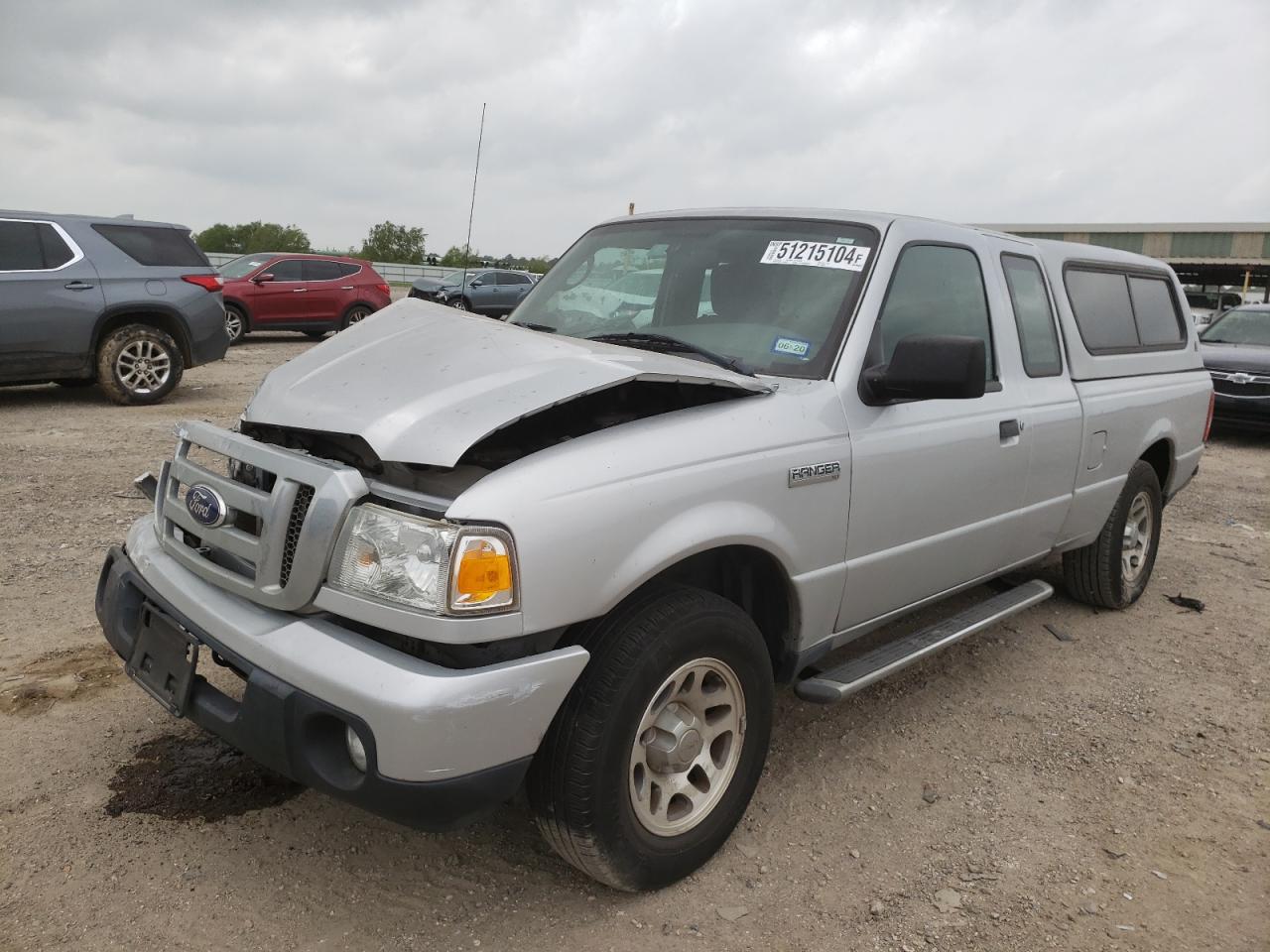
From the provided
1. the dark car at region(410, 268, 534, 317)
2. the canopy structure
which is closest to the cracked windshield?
the dark car at region(410, 268, 534, 317)

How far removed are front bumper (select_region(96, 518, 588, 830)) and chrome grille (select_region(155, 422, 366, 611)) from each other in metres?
0.11

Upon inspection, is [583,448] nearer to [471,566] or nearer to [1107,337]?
[471,566]

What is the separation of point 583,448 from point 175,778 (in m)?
1.77

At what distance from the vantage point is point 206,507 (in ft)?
8.18

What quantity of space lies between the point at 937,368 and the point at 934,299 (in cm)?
80

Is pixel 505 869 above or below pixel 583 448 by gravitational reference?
A: below

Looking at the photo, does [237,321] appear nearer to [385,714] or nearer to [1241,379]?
[1241,379]

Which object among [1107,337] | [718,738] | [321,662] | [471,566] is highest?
[1107,337]

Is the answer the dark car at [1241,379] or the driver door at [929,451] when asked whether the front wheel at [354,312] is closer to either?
the dark car at [1241,379]

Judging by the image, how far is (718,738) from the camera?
2.73 meters

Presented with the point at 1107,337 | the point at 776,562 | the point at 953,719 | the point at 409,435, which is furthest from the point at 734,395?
the point at 1107,337

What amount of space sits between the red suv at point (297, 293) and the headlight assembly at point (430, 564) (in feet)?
46.5

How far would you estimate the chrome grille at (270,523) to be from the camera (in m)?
2.21

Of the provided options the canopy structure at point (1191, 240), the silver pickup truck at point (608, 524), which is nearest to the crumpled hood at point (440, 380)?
the silver pickup truck at point (608, 524)
